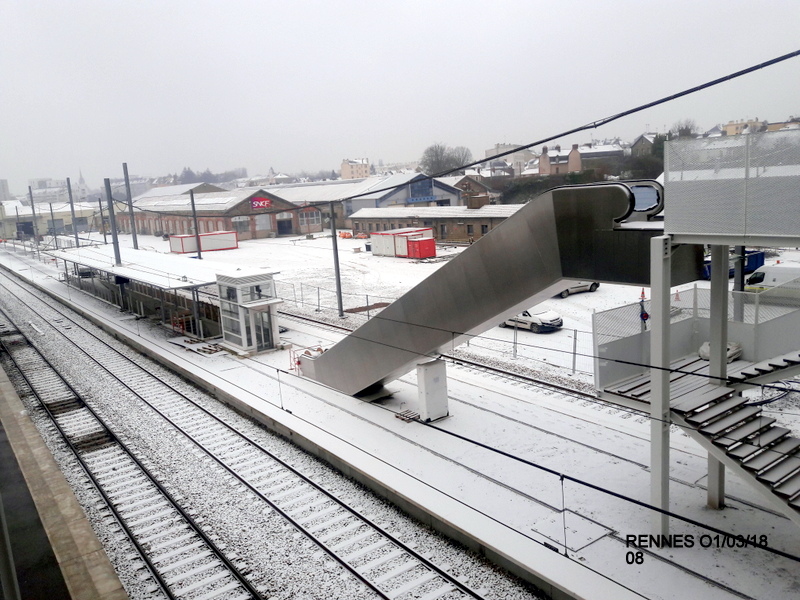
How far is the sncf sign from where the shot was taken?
59.6 m

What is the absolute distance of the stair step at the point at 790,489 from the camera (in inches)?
255

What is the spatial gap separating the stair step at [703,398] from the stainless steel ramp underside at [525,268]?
4.89 ft

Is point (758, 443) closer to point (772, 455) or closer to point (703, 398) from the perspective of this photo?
point (772, 455)

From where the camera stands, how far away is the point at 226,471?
11109 millimetres

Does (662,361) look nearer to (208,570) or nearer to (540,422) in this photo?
(540,422)

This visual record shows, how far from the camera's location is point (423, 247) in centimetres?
3756

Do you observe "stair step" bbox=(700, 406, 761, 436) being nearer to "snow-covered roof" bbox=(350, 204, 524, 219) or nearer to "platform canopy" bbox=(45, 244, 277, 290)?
"platform canopy" bbox=(45, 244, 277, 290)

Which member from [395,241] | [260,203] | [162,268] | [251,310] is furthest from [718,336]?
[260,203]

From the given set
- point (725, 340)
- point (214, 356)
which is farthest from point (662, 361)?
point (214, 356)

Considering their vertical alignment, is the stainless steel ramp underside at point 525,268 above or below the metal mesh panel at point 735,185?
below

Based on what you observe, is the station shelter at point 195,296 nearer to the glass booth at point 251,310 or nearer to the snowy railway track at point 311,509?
the glass booth at point 251,310

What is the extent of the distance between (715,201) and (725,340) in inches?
95.3

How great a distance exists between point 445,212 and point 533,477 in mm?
37377

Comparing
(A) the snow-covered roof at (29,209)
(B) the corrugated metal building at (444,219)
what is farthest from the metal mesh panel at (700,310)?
(A) the snow-covered roof at (29,209)
